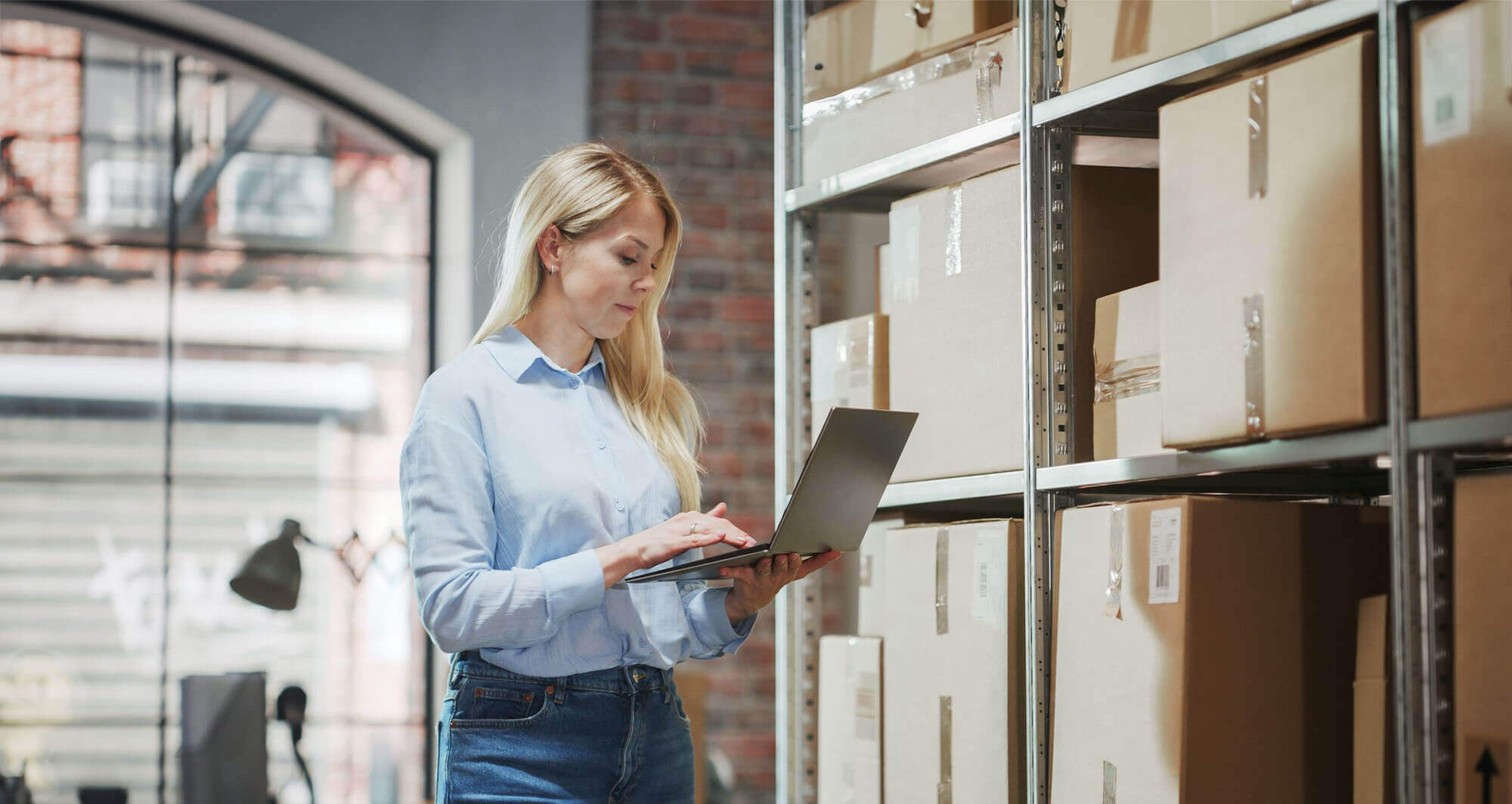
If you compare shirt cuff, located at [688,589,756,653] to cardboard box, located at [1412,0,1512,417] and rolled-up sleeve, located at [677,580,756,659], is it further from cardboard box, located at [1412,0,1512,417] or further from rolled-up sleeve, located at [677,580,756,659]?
cardboard box, located at [1412,0,1512,417]

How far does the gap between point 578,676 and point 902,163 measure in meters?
0.91

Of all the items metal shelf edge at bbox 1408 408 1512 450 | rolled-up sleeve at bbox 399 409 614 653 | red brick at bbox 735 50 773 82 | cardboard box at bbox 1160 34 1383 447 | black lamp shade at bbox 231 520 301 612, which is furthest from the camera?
red brick at bbox 735 50 773 82

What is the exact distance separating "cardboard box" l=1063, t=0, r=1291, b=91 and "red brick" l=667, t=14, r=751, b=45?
2.54 m

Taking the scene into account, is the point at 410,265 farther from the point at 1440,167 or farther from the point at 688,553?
the point at 1440,167

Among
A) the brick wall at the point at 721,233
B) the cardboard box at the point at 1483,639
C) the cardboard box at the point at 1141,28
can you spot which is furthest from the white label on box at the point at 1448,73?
the brick wall at the point at 721,233

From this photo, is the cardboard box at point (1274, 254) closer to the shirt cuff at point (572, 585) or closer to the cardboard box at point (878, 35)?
the cardboard box at point (878, 35)

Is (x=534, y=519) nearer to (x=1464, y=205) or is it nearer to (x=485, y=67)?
(x=1464, y=205)

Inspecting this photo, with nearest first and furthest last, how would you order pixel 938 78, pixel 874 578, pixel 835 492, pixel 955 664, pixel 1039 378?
1. pixel 835 492
2. pixel 1039 378
3. pixel 955 664
4. pixel 938 78
5. pixel 874 578

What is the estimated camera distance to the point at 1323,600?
5.60 ft

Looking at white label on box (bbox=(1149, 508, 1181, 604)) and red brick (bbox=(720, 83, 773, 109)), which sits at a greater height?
red brick (bbox=(720, 83, 773, 109))

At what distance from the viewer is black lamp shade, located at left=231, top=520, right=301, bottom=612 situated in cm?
265

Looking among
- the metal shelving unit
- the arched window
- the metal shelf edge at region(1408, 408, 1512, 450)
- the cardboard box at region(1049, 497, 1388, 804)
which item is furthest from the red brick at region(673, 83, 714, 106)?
the metal shelf edge at region(1408, 408, 1512, 450)

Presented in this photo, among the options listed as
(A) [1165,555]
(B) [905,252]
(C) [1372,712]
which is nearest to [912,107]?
(B) [905,252]

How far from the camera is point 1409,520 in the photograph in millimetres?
1445
